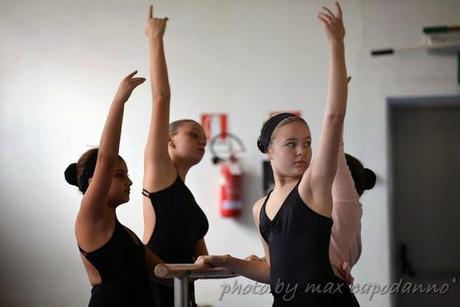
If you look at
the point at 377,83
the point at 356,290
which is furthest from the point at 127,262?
the point at 377,83

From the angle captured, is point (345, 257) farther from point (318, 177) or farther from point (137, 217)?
point (137, 217)

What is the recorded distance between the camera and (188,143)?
2.31 metres

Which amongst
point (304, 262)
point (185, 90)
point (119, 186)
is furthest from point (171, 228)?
point (185, 90)

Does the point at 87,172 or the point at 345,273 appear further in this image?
the point at 87,172

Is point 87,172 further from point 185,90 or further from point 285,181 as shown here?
point 185,90

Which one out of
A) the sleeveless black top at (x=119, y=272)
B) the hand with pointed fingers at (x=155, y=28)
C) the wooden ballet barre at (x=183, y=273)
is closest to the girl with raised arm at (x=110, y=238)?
the sleeveless black top at (x=119, y=272)

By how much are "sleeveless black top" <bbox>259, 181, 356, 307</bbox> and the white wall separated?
1.97m

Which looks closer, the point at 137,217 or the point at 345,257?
the point at 345,257

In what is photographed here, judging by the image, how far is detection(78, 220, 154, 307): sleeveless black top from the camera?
1.77 metres

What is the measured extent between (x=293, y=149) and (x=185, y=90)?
6.79 ft

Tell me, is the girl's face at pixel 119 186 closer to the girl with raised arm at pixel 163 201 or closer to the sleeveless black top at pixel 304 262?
the girl with raised arm at pixel 163 201

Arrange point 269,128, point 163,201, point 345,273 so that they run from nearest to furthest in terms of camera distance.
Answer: point 345,273 → point 269,128 → point 163,201

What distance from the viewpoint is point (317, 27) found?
3664 millimetres

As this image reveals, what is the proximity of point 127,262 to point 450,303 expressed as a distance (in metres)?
2.61
